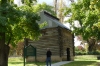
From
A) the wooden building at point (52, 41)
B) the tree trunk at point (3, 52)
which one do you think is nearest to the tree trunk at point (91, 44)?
the wooden building at point (52, 41)

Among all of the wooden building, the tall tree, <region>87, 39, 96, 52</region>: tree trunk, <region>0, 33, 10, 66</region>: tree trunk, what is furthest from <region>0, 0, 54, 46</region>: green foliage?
<region>87, 39, 96, 52</region>: tree trunk

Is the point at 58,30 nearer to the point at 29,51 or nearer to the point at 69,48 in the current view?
the point at 69,48

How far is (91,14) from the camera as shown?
84.2 ft

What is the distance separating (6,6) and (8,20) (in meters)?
1.25

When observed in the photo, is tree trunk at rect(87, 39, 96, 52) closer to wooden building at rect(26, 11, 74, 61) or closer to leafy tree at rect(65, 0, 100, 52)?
wooden building at rect(26, 11, 74, 61)

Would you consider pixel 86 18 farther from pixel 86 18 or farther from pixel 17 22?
pixel 17 22

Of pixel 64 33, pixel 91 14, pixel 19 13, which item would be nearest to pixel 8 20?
pixel 19 13

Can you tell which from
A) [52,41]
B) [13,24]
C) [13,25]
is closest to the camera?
[13,24]

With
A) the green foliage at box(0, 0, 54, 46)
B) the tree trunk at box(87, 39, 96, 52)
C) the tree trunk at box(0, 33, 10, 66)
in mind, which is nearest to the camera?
the green foliage at box(0, 0, 54, 46)

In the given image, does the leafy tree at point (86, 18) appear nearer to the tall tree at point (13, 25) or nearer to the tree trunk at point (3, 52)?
the tall tree at point (13, 25)

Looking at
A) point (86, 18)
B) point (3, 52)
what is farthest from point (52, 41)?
point (3, 52)

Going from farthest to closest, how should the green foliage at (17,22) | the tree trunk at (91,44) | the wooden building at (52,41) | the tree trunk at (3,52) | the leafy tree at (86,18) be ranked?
1. the tree trunk at (91,44)
2. the wooden building at (52,41)
3. the leafy tree at (86,18)
4. the tree trunk at (3,52)
5. the green foliage at (17,22)

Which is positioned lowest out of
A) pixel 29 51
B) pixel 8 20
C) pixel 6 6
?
pixel 29 51

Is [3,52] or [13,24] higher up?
[13,24]
